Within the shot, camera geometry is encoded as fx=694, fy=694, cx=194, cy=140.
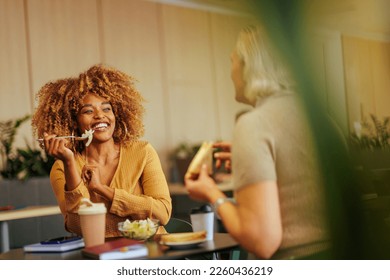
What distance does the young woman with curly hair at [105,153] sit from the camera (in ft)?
11.0

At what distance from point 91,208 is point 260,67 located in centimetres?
99

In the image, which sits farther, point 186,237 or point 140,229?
point 140,229

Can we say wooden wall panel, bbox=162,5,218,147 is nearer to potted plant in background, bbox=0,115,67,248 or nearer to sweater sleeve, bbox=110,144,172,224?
sweater sleeve, bbox=110,144,172,224

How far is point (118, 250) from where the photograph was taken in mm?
3066

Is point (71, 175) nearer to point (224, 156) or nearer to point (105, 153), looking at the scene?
point (105, 153)

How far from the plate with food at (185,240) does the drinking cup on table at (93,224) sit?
0.29 meters

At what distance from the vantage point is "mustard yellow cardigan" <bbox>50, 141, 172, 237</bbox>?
3.34 meters

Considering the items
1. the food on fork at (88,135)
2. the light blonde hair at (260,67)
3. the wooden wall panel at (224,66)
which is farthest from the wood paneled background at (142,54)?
the food on fork at (88,135)

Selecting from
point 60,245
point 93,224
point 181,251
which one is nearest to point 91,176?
point 93,224

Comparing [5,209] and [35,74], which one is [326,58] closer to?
[35,74]

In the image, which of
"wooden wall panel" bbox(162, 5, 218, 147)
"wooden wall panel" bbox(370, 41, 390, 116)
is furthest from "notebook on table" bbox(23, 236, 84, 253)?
"wooden wall panel" bbox(370, 41, 390, 116)

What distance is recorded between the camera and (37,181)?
3781 millimetres

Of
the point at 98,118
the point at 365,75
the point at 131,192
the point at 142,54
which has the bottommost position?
the point at 131,192

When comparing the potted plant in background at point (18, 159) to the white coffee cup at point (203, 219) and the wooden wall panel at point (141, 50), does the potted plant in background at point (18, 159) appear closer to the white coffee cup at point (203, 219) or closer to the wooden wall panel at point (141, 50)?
the wooden wall panel at point (141, 50)
